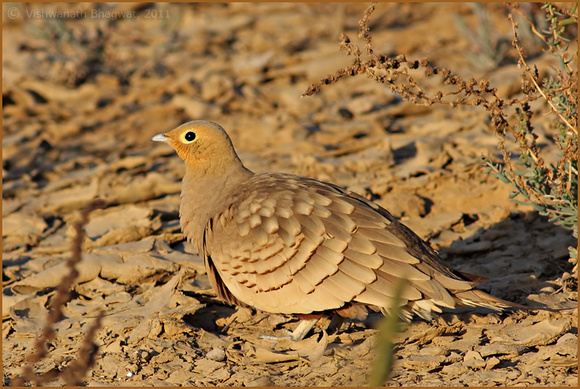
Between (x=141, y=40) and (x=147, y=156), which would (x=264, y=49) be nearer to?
(x=141, y=40)

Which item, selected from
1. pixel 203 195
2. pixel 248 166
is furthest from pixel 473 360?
pixel 248 166

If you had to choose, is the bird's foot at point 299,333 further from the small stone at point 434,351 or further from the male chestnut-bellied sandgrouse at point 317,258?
the small stone at point 434,351

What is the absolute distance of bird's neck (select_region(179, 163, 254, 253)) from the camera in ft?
17.3

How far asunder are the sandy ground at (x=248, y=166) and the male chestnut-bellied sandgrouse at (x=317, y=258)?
1.29 feet

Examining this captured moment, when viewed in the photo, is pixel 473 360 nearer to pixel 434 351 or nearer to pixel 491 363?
pixel 491 363

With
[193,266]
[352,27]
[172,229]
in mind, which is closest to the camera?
[193,266]

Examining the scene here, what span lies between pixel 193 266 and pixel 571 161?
3210 millimetres

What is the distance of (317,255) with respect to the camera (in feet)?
14.9

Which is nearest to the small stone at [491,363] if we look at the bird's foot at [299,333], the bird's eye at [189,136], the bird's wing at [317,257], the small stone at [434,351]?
the small stone at [434,351]

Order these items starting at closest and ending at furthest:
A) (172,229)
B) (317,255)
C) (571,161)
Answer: (317,255) < (571,161) < (172,229)

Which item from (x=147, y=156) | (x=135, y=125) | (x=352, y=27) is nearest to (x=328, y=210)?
(x=147, y=156)

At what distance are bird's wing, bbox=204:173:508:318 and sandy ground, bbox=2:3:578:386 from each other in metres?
0.42

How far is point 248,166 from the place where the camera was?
803 centimetres

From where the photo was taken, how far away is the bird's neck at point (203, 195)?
5270mm
